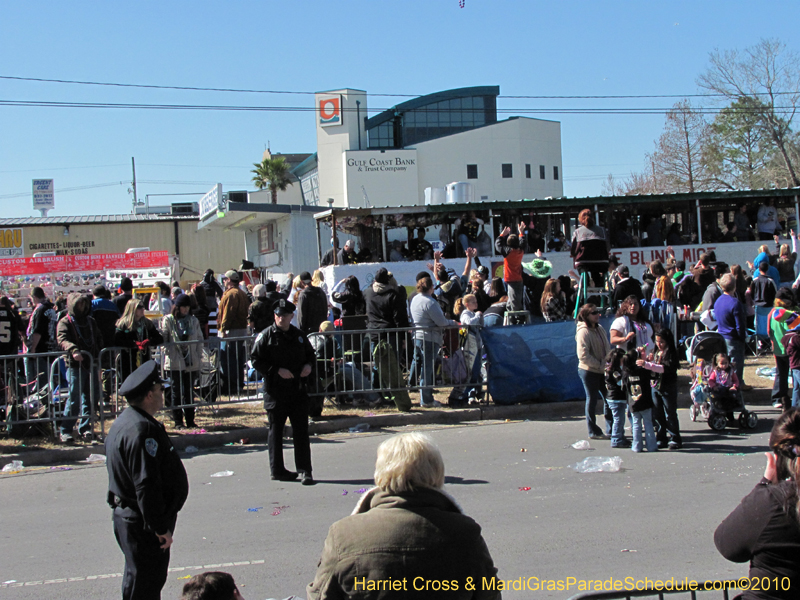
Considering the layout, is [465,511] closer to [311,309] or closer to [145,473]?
[145,473]

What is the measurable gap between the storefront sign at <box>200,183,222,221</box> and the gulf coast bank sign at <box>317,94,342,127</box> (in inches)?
1199

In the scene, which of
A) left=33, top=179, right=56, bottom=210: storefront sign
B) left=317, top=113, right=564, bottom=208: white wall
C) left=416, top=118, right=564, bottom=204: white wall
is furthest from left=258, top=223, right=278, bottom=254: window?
left=33, top=179, right=56, bottom=210: storefront sign

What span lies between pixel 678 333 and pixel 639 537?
9.08 m

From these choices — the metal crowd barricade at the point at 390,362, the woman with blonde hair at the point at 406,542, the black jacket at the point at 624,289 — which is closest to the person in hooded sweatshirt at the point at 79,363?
the metal crowd barricade at the point at 390,362

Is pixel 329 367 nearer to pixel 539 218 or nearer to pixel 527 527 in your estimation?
pixel 527 527

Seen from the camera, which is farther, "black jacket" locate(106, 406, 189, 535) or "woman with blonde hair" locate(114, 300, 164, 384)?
"woman with blonde hair" locate(114, 300, 164, 384)

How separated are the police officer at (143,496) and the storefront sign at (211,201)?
22.7 metres

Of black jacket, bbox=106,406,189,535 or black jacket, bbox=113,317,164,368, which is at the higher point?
black jacket, bbox=113,317,164,368

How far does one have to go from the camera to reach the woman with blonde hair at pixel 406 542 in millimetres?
2619

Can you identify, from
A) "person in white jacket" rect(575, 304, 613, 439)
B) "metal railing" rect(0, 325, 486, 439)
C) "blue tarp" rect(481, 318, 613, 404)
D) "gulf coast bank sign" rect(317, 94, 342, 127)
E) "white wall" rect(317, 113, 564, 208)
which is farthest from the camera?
"gulf coast bank sign" rect(317, 94, 342, 127)

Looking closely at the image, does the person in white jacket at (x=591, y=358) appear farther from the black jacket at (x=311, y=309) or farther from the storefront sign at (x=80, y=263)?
the storefront sign at (x=80, y=263)

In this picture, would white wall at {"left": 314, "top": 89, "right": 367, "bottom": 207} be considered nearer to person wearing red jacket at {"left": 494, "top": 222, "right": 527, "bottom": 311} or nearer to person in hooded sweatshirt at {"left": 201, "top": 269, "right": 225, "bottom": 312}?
person in hooded sweatshirt at {"left": 201, "top": 269, "right": 225, "bottom": 312}

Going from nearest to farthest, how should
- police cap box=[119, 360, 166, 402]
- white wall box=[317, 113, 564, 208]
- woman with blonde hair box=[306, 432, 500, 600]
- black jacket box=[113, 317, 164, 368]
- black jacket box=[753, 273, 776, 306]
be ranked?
woman with blonde hair box=[306, 432, 500, 600], police cap box=[119, 360, 166, 402], black jacket box=[113, 317, 164, 368], black jacket box=[753, 273, 776, 306], white wall box=[317, 113, 564, 208]

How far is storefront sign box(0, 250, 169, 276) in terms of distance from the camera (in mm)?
24688
